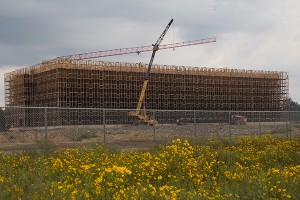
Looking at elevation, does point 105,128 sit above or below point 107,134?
above

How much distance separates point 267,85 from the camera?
79000 millimetres

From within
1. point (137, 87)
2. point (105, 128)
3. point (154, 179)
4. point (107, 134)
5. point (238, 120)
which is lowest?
point (154, 179)

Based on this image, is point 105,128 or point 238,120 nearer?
point 105,128

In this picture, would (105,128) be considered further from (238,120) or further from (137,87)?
(137,87)

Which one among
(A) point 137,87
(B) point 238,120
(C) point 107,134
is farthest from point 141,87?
(C) point 107,134

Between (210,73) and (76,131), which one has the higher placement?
(210,73)

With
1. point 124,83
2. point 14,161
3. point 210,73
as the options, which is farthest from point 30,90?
point 14,161

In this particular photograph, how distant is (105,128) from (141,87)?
46.2m

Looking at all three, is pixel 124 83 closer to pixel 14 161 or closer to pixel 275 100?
pixel 275 100

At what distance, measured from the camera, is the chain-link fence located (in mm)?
16641

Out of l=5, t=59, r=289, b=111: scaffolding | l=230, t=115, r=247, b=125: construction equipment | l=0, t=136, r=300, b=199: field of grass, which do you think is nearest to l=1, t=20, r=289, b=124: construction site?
l=5, t=59, r=289, b=111: scaffolding

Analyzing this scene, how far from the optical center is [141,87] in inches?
2562

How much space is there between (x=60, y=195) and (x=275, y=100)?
77106mm

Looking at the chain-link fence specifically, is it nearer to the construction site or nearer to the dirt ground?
the dirt ground
